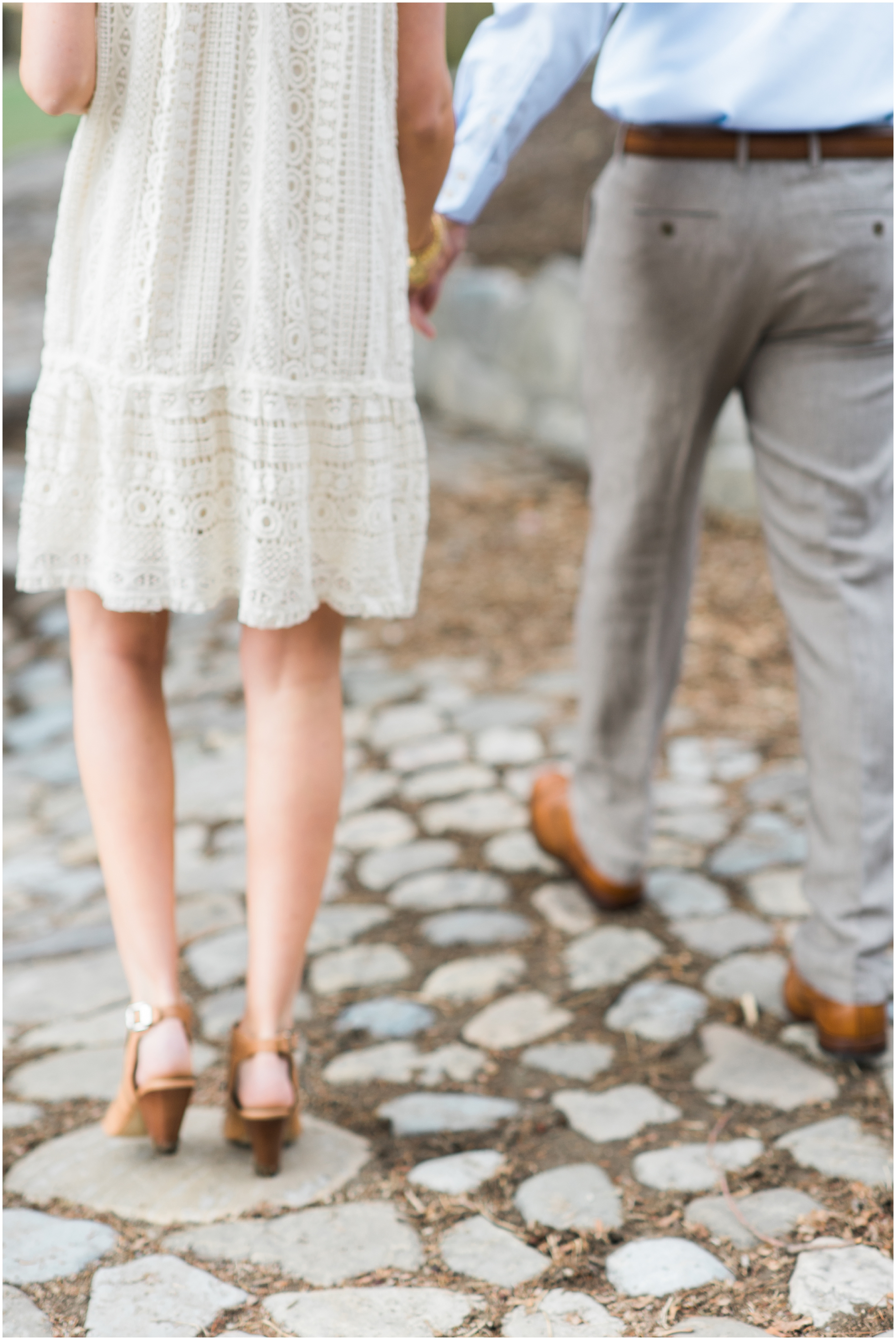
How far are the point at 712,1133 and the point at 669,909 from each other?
27.2 inches

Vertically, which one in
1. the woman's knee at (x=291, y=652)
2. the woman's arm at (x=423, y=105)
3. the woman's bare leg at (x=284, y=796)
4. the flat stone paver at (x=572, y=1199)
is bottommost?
the flat stone paver at (x=572, y=1199)

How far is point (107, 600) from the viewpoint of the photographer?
168 centimetres

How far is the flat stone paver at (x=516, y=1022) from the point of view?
7.27 feet

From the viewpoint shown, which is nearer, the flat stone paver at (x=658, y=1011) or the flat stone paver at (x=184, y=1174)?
the flat stone paver at (x=184, y=1174)

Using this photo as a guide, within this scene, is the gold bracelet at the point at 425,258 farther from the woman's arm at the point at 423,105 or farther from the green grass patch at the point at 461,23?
the green grass patch at the point at 461,23

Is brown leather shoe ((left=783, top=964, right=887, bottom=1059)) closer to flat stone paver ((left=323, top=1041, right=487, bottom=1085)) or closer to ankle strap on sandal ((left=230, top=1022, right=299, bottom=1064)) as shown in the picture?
flat stone paver ((left=323, top=1041, right=487, bottom=1085))

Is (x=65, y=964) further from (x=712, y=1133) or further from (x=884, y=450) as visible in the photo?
(x=884, y=450)

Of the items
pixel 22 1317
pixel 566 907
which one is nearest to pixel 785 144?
pixel 566 907

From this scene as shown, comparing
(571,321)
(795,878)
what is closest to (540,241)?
(571,321)

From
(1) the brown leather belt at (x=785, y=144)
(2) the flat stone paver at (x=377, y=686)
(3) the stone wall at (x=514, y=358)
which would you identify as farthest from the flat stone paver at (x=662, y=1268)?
(3) the stone wall at (x=514, y=358)

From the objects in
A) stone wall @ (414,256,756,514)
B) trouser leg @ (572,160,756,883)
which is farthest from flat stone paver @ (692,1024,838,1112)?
stone wall @ (414,256,756,514)

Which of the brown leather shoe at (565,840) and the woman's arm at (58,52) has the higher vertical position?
the woman's arm at (58,52)

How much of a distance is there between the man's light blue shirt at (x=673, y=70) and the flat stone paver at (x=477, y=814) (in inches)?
52.3

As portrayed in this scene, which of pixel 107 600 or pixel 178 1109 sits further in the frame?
pixel 178 1109
